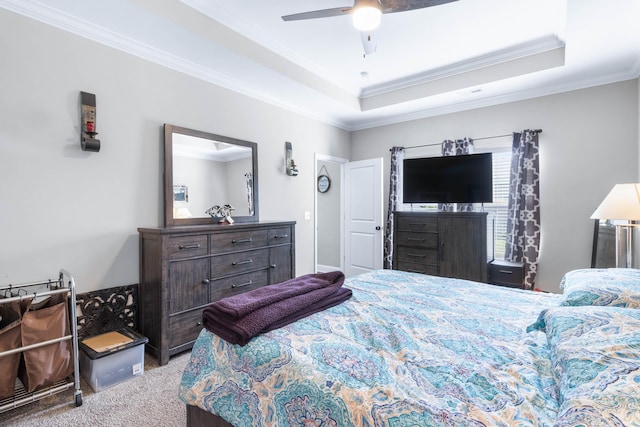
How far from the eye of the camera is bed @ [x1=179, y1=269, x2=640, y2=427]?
2.71 ft

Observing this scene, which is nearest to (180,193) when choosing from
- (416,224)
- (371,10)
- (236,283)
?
(236,283)

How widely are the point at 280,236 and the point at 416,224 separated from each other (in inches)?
71.7

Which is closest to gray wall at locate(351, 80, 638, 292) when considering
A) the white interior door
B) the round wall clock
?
A: the white interior door

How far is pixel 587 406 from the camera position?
71 centimetres

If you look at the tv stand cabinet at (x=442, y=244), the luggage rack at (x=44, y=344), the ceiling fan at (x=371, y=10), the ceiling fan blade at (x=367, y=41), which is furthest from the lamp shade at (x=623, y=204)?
the luggage rack at (x=44, y=344)

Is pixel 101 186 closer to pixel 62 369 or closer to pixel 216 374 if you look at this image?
pixel 62 369

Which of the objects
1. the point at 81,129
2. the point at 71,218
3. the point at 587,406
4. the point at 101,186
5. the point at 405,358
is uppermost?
the point at 81,129

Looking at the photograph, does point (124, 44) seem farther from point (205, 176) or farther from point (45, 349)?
point (45, 349)

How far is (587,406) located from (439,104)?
166 inches

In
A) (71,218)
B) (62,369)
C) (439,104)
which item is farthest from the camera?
(439,104)

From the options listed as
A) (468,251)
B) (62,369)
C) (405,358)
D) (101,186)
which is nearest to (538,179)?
(468,251)

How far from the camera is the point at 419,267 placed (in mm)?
4082

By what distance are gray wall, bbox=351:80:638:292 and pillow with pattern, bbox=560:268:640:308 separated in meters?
2.10

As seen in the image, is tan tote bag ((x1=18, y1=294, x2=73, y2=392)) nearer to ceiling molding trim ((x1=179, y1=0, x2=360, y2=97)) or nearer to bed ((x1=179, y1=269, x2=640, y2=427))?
bed ((x1=179, y1=269, x2=640, y2=427))
